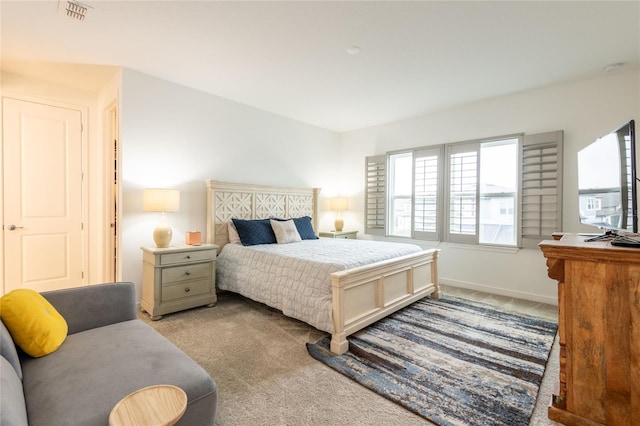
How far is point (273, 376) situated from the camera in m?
2.06

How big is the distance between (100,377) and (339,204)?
4.62 m

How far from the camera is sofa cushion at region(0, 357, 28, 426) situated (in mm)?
790

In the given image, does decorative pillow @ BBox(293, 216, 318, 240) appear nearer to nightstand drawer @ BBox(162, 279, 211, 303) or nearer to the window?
the window

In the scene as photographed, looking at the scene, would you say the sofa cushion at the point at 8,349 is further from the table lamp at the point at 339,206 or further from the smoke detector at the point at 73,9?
the table lamp at the point at 339,206

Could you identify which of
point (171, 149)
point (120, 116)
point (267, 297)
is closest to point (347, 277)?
point (267, 297)

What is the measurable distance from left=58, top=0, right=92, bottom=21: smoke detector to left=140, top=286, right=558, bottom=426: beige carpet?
2791mm

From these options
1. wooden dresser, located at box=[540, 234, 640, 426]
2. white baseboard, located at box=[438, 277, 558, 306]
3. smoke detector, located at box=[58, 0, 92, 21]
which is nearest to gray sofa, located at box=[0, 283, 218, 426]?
wooden dresser, located at box=[540, 234, 640, 426]

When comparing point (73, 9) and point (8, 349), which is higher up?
point (73, 9)

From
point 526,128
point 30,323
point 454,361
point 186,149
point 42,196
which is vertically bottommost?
point 454,361

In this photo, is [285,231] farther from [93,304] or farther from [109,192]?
[93,304]

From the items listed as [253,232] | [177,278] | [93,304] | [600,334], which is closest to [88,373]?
[93,304]

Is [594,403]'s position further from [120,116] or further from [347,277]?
[120,116]

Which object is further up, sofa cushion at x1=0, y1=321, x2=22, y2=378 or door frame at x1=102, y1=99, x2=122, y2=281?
door frame at x1=102, y1=99, x2=122, y2=281

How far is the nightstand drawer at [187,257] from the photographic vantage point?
3125mm
